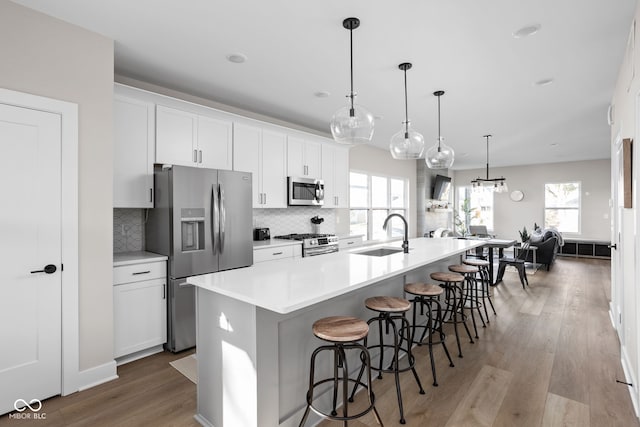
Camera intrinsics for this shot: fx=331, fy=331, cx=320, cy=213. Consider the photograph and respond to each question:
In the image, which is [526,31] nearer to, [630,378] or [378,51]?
[378,51]

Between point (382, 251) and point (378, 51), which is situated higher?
→ point (378, 51)

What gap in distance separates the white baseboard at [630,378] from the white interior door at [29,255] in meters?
3.97

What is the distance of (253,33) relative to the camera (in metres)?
2.55

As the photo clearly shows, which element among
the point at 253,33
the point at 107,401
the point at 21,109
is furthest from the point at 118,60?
the point at 107,401

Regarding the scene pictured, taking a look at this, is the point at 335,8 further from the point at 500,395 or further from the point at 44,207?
the point at 500,395

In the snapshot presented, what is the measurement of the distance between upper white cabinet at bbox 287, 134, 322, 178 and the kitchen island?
2.65m

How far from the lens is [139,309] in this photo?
2.93m

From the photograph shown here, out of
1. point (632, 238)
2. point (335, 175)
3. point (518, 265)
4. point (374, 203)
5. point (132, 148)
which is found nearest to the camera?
point (632, 238)

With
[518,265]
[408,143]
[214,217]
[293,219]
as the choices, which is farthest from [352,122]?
[518,265]

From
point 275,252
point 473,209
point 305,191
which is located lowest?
point 275,252

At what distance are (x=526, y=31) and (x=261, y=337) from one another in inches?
112

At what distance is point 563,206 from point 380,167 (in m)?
5.97

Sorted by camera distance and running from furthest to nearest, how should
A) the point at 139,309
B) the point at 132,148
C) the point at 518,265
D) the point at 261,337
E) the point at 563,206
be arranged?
the point at 563,206 < the point at 518,265 < the point at 132,148 < the point at 139,309 < the point at 261,337

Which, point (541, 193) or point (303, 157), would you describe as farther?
point (541, 193)
